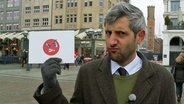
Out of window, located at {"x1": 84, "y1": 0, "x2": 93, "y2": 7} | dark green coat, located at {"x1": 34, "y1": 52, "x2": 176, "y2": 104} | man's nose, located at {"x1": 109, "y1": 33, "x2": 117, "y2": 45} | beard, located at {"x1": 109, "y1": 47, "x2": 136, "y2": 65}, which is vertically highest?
window, located at {"x1": 84, "y1": 0, "x2": 93, "y2": 7}

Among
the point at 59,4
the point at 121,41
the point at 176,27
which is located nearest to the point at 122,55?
the point at 121,41

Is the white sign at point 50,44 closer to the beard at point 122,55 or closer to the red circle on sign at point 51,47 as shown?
the red circle on sign at point 51,47

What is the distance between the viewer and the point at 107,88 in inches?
110

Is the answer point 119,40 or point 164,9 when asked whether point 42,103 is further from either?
point 164,9

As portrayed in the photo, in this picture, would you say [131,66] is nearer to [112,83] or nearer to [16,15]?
[112,83]

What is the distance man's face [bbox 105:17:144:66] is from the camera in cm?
279

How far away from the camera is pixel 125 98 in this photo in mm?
2783

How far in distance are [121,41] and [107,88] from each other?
0.34 m

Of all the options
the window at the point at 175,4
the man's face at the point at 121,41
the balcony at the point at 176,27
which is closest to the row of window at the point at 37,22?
the window at the point at 175,4

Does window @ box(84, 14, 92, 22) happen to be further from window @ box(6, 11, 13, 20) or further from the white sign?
the white sign

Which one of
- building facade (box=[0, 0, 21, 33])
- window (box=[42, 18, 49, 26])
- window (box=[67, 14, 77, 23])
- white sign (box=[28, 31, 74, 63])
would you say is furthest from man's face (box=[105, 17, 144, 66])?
building facade (box=[0, 0, 21, 33])

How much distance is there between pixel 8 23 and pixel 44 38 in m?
78.4

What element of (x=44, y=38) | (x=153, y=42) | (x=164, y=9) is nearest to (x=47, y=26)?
(x=164, y=9)

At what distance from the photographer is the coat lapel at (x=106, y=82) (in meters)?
2.76
